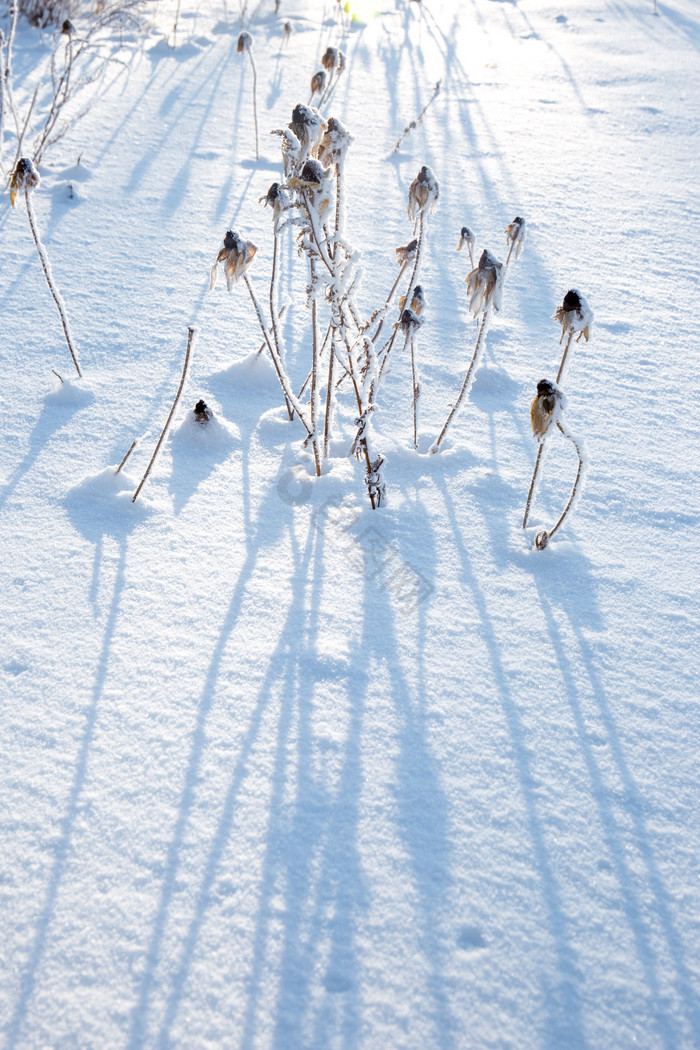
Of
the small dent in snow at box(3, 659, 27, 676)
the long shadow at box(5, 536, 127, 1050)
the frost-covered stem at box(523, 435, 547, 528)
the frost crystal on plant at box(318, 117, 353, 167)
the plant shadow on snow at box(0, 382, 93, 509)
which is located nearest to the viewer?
the long shadow at box(5, 536, 127, 1050)

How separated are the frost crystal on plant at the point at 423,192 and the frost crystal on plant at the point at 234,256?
0.37 meters

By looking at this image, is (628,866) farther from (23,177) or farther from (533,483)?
(23,177)

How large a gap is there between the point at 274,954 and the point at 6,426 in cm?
135

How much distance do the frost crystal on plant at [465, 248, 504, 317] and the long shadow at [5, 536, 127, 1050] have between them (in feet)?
3.00

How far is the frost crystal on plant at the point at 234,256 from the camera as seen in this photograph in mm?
1328

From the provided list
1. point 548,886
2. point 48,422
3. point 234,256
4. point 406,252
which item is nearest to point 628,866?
point 548,886

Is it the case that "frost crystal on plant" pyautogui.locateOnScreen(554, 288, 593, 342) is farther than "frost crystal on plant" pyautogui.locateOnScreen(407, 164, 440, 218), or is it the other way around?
"frost crystal on plant" pyautogui.locateOnScreen(407, 164, 440, 218)

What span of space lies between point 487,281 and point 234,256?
20.0 inches

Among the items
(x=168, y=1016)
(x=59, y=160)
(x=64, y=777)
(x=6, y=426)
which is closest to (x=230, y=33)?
(x=59, y=160)

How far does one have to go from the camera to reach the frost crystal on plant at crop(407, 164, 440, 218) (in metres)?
1.43

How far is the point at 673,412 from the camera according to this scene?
1860 millimetres

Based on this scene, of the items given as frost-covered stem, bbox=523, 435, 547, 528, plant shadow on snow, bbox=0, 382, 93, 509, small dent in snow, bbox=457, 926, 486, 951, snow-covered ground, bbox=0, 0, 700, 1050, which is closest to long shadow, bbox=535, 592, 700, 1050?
snow-covered ground, bbox=0, 0, 700, 1050

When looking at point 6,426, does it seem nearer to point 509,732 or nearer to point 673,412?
point 509,732

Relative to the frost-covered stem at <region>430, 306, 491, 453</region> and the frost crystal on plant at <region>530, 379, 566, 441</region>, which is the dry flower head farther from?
the frost crystal on plant at <region>530, 379, 566, 441</region>
